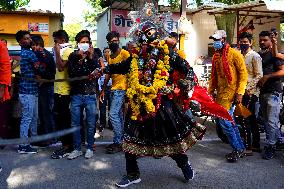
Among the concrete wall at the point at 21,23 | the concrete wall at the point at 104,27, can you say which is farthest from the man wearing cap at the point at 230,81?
the concrete wall at the point at 21,23

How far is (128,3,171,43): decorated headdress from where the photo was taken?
14.4ft

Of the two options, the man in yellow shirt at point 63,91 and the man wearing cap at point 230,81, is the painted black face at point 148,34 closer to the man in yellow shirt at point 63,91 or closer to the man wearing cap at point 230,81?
the man wearing cap at point 230,81

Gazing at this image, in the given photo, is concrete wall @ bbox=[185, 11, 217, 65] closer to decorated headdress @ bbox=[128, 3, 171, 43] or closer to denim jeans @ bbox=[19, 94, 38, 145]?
denim jeans @ bbox=[19, 94, 38, 145]

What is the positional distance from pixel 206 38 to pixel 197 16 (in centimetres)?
114

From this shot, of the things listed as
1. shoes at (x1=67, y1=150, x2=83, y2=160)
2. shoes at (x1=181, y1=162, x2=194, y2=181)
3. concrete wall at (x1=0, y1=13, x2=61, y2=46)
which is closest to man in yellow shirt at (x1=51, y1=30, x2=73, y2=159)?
shoes at (x1=67, y1=150, x2=83, y2=160)

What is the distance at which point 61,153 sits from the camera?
5727 millimetres

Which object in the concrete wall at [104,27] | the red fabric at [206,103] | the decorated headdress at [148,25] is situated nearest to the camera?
the decorated headdress at [148,25]

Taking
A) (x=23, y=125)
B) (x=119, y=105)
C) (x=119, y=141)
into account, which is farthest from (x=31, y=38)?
(x=119, y=141)

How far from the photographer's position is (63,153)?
18.9ft

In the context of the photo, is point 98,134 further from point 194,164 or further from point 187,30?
point 187,30

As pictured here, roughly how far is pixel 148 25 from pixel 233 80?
182 cm

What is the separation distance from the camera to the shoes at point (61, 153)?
5.63 metres

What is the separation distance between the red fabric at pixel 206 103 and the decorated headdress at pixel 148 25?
2.66ft

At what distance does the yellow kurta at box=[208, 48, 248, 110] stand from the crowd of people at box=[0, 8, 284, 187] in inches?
0.6
